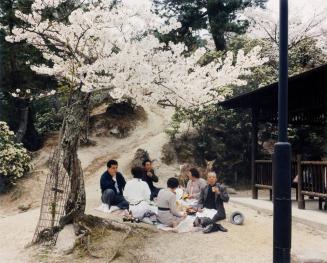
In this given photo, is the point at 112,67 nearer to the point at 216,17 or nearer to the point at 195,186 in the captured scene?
the point at 195,186

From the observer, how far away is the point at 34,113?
26.3m

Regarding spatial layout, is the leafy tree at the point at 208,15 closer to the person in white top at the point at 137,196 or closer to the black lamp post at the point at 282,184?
the person in white top at the point at 137,196

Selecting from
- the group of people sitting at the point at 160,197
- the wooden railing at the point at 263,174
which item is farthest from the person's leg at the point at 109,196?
the wooden railing at the point at 263,174

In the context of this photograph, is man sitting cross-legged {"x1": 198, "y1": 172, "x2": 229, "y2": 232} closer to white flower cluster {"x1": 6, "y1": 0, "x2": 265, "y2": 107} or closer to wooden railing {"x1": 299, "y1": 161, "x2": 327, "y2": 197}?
white flower cluster {"x1": 6, "y1": 0, "x2": 265, "y2": 107}

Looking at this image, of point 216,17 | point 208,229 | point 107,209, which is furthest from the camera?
point 216,17

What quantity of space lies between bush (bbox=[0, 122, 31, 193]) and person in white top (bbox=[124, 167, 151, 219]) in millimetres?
9477

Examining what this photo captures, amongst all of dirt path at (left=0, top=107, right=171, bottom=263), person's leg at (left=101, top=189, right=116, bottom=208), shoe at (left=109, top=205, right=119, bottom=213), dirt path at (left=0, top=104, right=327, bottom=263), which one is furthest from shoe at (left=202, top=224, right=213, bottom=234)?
dirt path at (left=0, top=107, right=171, bottom=263)

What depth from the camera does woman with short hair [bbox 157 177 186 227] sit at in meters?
9.15

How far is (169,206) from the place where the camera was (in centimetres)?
923

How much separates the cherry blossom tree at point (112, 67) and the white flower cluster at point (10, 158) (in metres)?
8.86

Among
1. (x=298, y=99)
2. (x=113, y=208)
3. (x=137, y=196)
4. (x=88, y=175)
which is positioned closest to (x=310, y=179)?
(x=298, y=99)

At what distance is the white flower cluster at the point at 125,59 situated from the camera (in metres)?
8.98

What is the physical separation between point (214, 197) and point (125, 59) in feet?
12.2

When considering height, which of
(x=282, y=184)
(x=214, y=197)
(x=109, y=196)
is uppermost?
(x=282, y=184)
